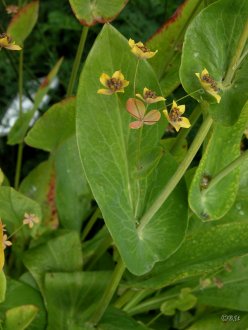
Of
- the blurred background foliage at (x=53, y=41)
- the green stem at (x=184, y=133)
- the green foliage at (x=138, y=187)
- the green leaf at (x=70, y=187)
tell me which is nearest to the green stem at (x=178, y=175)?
the green foliage at (x=138, y=187)

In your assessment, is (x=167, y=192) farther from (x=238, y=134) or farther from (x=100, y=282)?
(x=100, y=282)

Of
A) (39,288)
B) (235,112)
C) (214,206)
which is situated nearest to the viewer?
(235,112)

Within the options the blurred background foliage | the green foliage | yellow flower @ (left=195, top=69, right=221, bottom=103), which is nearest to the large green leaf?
the green foliage

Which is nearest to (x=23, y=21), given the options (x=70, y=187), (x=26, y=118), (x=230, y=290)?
(x=26, y=118)

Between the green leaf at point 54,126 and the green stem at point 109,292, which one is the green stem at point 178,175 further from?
the green leaf at point 54,126

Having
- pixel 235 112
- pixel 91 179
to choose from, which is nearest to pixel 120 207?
pixel 91 179
